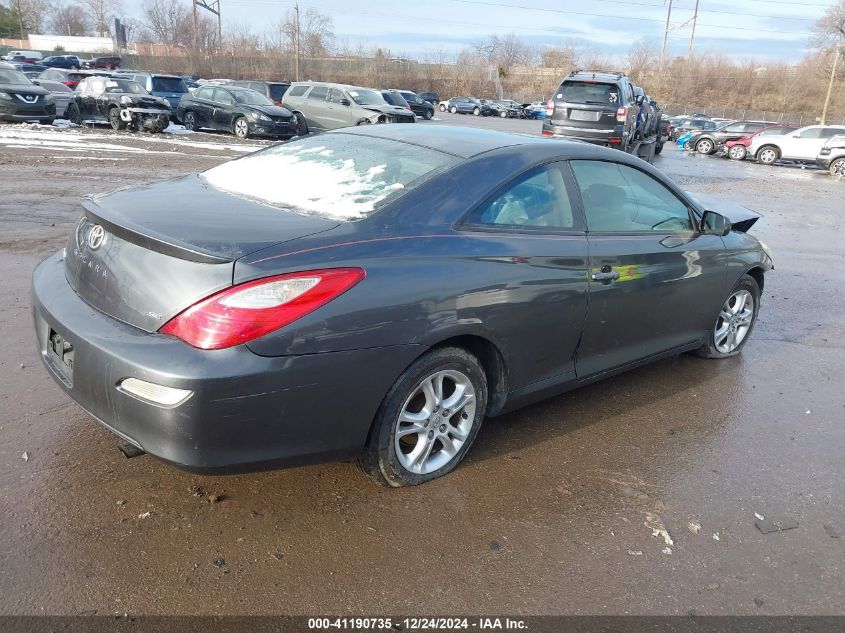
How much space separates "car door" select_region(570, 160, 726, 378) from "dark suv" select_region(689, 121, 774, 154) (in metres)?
26.3

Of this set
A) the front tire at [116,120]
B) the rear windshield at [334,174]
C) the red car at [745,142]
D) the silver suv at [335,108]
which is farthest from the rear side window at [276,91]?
the rear windshield at [334,174]

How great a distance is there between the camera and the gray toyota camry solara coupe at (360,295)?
239cm

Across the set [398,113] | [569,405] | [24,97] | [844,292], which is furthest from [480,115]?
[569,405]

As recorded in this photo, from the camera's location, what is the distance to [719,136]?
27812 millimetres

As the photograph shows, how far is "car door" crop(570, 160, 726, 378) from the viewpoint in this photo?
356 cm

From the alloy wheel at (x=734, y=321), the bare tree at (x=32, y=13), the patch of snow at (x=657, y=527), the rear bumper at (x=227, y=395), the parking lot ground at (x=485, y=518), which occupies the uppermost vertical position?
the bare tree at (x=32, y=13)

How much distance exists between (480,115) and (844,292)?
4548 centimetres

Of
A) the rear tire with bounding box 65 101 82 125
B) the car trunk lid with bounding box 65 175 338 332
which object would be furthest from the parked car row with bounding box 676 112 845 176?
the car trunk lid with bounding box 65 175 338 332

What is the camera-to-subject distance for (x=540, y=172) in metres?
3.41

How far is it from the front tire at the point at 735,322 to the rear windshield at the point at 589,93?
11746 mm

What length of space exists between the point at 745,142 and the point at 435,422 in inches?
1075

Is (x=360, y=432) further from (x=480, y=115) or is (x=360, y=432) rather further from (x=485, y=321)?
(x=480, y=115)

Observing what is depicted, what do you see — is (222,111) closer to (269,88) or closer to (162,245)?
(269,88)

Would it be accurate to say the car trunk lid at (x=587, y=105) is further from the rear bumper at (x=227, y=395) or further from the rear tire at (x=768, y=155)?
the rear bumper at (x=227, y=395)
